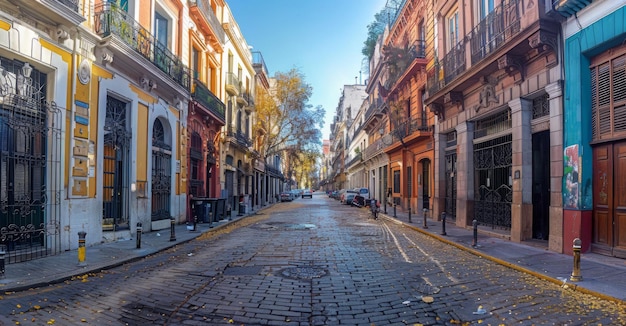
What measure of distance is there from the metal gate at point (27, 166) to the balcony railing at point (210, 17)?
10.5 m

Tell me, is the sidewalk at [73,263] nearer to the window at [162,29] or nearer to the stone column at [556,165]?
the window at [162,29]

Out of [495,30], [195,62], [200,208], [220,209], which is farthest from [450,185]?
[195,62]

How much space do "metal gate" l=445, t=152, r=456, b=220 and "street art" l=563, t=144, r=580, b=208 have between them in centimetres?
804

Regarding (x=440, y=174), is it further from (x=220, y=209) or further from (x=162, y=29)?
(x=162, y=29)

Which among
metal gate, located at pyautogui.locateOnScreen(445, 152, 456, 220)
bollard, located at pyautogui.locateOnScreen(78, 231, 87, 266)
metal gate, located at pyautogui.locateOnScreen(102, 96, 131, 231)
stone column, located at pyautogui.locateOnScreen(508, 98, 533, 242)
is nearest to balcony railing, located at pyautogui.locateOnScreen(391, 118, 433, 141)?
metal gate, located at pyautogui.locateOnScreen(445, 152, 456, 220)

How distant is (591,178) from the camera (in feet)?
28.1

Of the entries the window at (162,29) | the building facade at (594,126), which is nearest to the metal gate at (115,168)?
the window at (162,29)

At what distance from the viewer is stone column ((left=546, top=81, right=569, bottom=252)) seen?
9195 millimetres

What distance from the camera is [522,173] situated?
36.2ft

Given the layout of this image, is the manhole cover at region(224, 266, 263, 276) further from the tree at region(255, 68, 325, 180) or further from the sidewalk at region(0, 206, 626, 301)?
the tree at region(255, 68, 325, 180)

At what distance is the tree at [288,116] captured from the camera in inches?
1435

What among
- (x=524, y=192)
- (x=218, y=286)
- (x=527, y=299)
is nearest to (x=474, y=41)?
(x=524, y=192)

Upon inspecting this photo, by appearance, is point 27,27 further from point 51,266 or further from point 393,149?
point 393,149

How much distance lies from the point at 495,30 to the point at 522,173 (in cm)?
465
